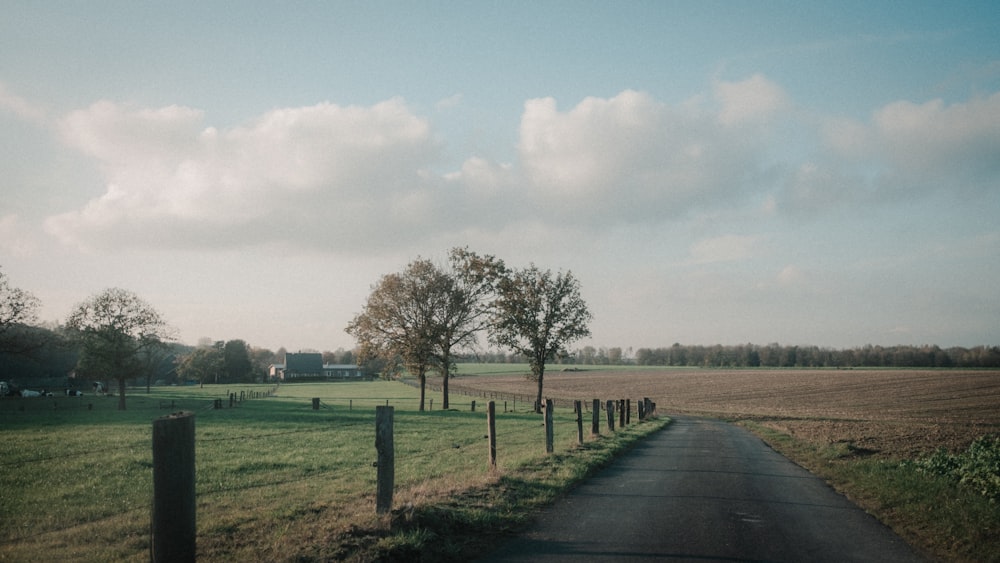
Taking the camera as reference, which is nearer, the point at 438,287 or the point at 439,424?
the point at 439,424

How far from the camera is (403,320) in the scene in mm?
42875

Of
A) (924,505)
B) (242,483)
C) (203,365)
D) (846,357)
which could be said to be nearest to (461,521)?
(924,505)

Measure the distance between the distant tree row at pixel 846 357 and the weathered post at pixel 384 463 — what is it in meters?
162

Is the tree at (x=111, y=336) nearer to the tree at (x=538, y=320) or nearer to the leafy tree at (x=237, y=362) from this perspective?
the tree at (x=538, y=320)

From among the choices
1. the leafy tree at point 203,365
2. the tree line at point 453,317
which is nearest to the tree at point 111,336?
the tree line at point 453,317

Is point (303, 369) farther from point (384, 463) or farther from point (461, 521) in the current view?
point (461, 521)

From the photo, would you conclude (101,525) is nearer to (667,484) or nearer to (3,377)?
(667,484)

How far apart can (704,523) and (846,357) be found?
177 meters

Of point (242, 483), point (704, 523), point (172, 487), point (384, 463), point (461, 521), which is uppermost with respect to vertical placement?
point (172, 487)

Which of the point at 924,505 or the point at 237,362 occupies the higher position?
the point at 924,505

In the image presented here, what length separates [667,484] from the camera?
11227 millimetres

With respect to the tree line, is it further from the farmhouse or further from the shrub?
the farmhouse

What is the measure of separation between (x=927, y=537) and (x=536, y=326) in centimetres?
4065

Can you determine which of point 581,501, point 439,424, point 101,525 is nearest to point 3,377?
point 439,424
